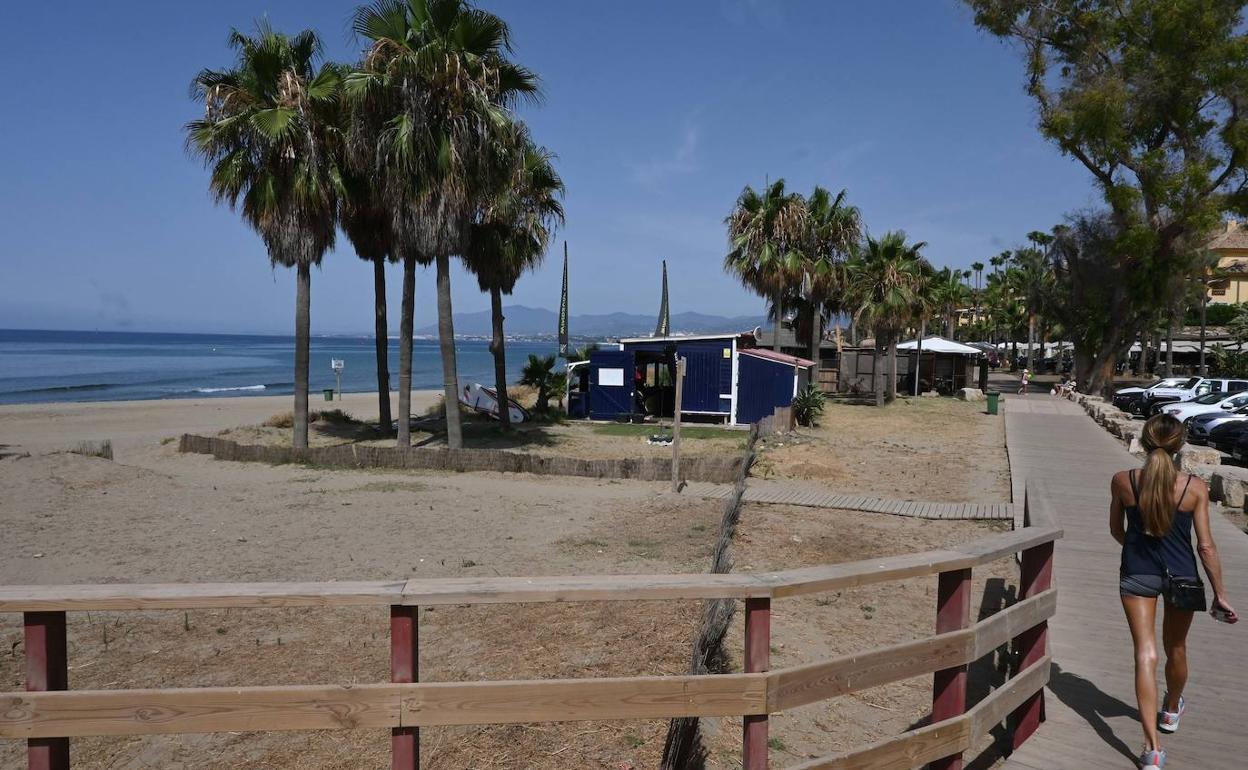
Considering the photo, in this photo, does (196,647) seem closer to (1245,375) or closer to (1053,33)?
(1053,33)

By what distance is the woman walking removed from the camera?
390 cm

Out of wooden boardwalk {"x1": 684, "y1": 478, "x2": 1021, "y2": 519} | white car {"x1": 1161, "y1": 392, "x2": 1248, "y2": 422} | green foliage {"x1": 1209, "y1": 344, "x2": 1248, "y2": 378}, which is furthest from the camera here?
green foliage {"x1": 1209, "y1": 344, "x2": 1248, "y2": 378}

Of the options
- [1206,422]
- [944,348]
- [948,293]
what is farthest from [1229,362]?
[1206,422]

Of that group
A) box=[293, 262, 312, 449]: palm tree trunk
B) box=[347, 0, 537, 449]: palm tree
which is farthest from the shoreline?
box=[347, 0, 537, 449]: palm tree

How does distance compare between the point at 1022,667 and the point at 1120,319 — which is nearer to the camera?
the point at 1022,667

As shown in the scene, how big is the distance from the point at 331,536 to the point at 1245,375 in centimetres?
5351

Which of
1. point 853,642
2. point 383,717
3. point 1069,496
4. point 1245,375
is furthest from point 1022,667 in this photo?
point 1245,375

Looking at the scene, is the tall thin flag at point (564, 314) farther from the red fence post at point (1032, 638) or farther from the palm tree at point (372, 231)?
the red fence post at point (1032, 638)

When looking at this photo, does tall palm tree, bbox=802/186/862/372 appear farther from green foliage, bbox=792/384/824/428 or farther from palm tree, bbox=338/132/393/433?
palm tree, bbox=338/132/393/433

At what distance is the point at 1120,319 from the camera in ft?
132

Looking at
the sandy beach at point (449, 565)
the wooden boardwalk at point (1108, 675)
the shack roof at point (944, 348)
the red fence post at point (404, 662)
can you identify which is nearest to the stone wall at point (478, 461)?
the sandy beach at point (449, 565)

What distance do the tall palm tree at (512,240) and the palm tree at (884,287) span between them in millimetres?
13993

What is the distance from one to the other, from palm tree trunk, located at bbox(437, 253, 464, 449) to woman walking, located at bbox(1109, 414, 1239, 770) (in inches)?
606

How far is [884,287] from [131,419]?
101 feet
